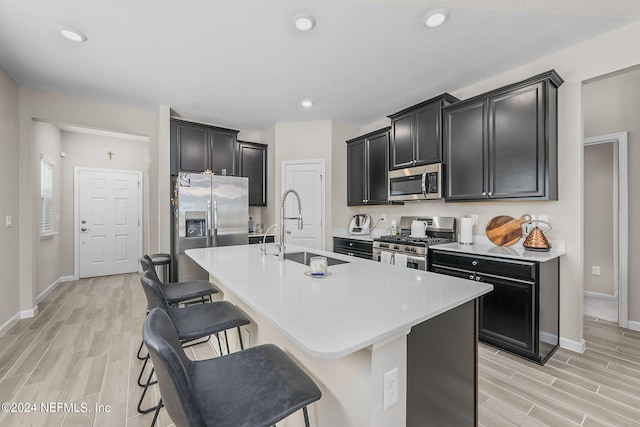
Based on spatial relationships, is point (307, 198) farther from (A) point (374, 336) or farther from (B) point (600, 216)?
(B) point (600, 216)

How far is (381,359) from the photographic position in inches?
37.9

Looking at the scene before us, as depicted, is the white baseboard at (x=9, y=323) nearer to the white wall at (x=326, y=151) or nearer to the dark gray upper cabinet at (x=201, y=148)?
the dark gray upper cabinet at (x=201, y=148)

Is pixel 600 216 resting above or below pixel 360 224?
above

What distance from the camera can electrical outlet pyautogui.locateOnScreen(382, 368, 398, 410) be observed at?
38.5 inches

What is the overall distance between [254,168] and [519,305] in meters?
4.08

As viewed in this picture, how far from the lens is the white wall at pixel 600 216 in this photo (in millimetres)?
3629

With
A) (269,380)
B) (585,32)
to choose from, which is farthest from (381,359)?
(585,32)

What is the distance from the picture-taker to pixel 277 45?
8.14 feet

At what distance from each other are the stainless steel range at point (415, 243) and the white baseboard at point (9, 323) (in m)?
4.11

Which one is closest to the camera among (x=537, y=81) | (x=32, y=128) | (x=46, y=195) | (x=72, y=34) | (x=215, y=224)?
(x=72, y=34)

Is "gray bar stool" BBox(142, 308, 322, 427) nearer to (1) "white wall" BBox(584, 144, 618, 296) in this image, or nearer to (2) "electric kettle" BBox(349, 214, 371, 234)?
(2) "electric kettle" BBox(349, 214, 371, 234)

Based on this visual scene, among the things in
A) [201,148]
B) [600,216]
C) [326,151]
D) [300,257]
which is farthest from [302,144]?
[600,216]

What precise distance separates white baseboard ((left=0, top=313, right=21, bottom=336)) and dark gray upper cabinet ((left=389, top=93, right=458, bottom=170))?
471 cm

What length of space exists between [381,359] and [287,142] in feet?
13.6
